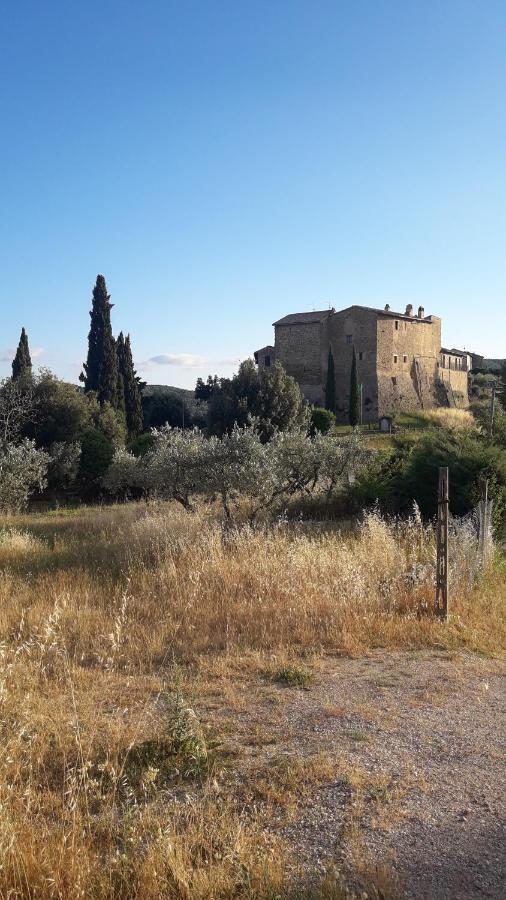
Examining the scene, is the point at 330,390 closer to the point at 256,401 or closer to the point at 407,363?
the point at 407,363

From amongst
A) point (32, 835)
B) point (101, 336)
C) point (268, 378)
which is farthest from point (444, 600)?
point (101, 336)

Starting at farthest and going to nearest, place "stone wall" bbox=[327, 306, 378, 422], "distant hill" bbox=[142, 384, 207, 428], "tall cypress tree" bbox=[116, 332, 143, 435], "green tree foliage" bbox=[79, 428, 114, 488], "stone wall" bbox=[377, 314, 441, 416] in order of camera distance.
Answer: "stone wall" bbox=[377, 314, 441, 416], "stone wall" bbox=[327, 306, 378, 422], "distant hill" bbox=[142, 384, 207, 428], "tall cypress tree" bbox=[116, 332, 143, 435], "green tree foliage" bbox=[79, 428, 114, 488]

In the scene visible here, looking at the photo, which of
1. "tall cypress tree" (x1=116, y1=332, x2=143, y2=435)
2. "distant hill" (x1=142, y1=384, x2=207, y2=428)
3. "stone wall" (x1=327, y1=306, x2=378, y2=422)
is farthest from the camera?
"stone wall" (x1=327, y1=306, x2=378, y2=422)

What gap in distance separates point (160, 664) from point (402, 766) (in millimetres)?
2325

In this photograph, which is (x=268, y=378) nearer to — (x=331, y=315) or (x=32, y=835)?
(x=331, y=315)

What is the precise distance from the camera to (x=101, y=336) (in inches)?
1565

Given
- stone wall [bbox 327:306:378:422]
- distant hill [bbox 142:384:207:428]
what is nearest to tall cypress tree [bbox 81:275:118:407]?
distant hill [bbox 142:384:207:428]

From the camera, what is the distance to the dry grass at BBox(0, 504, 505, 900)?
8.54 feet

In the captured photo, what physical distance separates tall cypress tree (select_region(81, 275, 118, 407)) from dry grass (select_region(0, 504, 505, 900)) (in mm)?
28546

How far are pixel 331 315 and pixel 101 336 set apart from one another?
23.7m

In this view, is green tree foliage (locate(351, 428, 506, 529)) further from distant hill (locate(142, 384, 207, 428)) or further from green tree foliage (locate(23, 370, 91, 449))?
distant hill (locate(142, 384, 207, 428))

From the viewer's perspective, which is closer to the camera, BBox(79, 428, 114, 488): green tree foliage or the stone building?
BBox(79, 428, 114, 488): green tree foliage

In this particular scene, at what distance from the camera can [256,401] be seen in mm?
37812

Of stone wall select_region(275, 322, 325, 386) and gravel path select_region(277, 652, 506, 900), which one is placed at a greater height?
stone wall select_region(275, 322, 325, 386)
